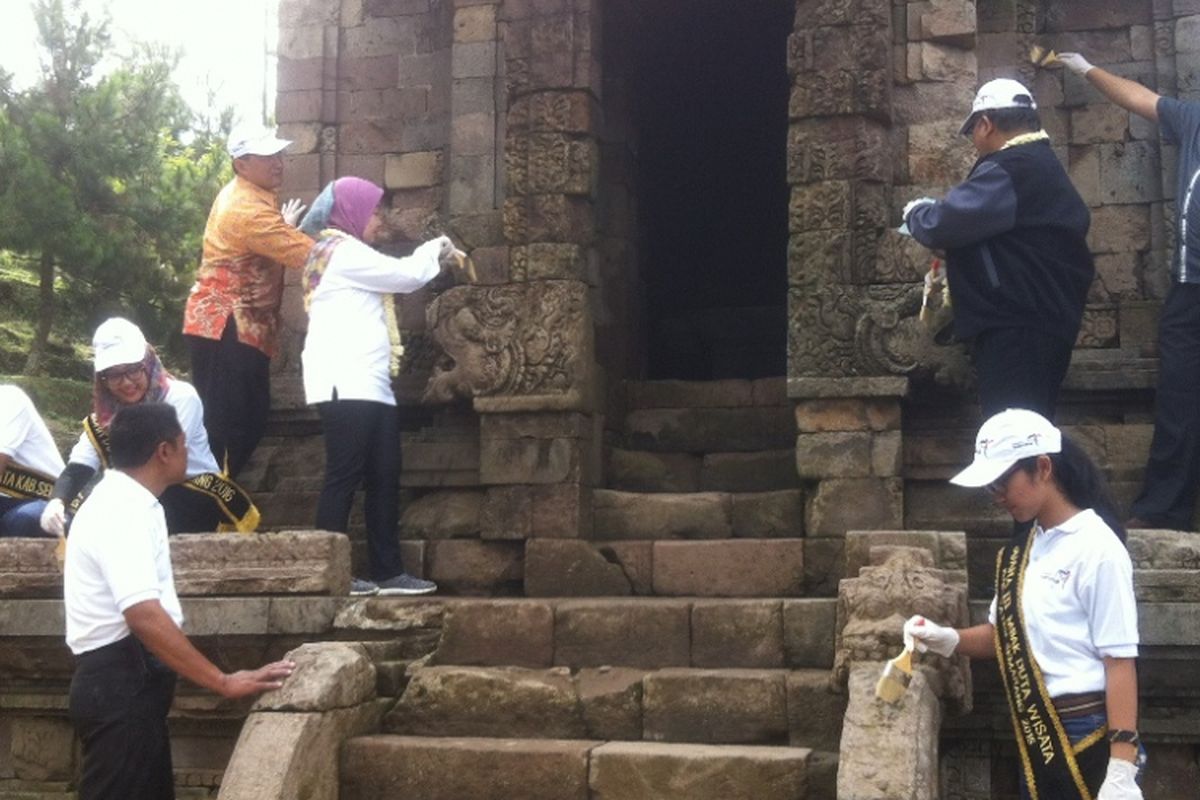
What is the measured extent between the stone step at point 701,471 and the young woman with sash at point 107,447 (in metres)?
2.13

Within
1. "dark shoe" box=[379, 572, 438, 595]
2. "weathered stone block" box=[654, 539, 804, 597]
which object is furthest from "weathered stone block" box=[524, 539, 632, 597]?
"dark shoe" box=[379, 572, 438, 595]

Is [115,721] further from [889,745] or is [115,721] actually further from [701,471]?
[701,471]

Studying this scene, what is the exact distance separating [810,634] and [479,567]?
2191 millimetres

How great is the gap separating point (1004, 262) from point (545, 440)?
2.63 m

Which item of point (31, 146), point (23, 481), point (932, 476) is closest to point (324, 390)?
point (23, 481)

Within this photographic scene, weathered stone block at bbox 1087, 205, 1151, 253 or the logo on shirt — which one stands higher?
weathered stone block at bbox 1087, 205, 1151, 253

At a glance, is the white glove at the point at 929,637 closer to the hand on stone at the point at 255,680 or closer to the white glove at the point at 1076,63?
the hand on stone at the point at 255,680

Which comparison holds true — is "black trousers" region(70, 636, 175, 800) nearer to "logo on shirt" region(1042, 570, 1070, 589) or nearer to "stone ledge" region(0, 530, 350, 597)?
"stone ledge" region(0, 530, 350, 597)

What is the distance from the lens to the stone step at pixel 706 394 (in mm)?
9062

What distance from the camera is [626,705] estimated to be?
20.6 ft

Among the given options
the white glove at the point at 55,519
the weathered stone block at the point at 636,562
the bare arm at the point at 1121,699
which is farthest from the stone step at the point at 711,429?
the bare arm at the point at 1121,699

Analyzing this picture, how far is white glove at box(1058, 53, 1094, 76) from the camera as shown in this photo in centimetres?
785

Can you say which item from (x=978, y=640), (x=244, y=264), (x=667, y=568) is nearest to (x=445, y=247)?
(x=244, y=264)

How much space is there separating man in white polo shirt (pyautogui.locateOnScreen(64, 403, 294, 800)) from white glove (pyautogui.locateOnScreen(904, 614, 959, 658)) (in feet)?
7.44
